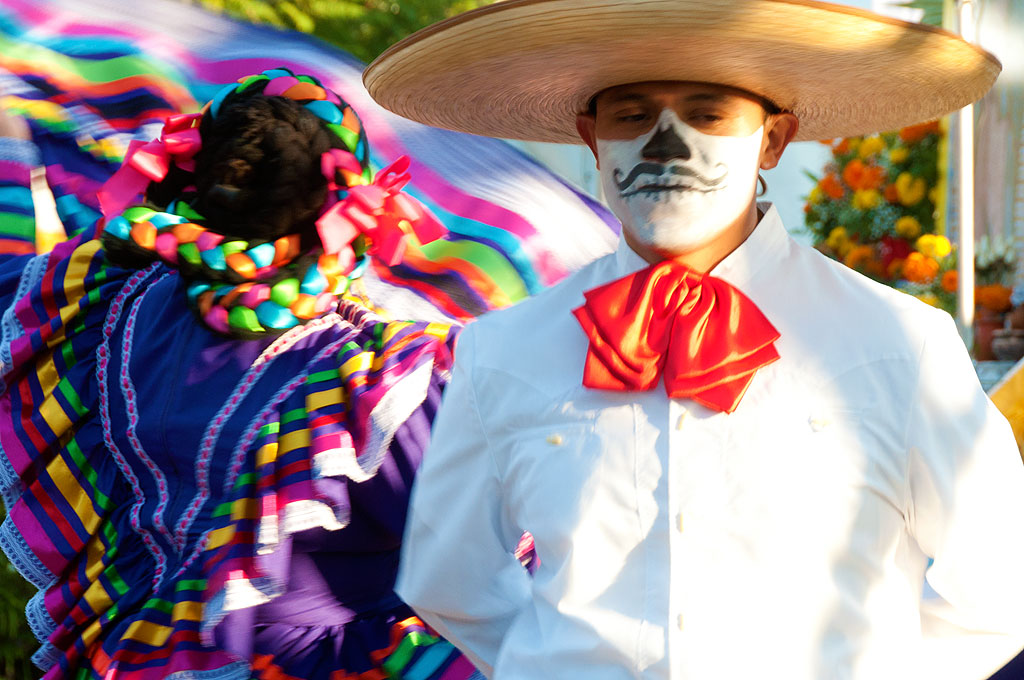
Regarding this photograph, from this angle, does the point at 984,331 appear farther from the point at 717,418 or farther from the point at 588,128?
the point at 717,418

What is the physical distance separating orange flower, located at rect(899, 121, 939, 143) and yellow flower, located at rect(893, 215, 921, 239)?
0.47 m

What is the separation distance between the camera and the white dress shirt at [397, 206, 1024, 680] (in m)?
1.64

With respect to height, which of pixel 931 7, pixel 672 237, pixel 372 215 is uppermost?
pixel 672 237

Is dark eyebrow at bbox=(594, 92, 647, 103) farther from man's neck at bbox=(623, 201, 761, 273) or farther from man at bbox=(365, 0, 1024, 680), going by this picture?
man's neck at bbox=(623, 201, 761, 273)

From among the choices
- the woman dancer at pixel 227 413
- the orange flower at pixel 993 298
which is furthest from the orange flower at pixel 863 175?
the woman dancer at pixel 227 413

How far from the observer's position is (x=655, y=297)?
1822 mm

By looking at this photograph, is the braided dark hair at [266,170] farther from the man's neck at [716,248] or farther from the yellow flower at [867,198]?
the yellow flower at [867,198]

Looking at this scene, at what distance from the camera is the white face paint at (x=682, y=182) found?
179 cm

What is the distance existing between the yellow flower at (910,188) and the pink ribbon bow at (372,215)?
16.8 feet

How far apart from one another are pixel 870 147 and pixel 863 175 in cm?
17

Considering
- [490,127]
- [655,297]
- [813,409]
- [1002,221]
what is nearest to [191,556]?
[490,127]

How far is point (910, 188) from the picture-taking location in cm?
→ 722

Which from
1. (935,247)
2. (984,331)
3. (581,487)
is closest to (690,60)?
(581,487)

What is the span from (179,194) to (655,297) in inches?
55.2
